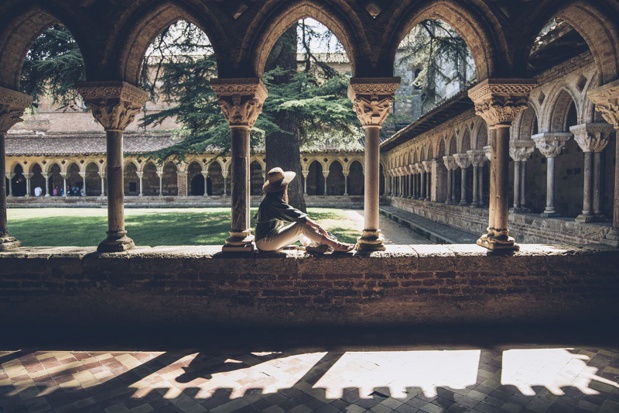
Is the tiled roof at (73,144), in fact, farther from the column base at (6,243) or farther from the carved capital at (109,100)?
the carved capital at (109,100)

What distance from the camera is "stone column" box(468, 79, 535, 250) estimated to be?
419 cm

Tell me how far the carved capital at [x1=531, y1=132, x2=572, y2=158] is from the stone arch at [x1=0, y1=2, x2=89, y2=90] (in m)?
8.48

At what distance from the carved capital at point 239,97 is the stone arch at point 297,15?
0.62 ft

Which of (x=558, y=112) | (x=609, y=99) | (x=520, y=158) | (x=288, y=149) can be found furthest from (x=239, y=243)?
(x=520, y=158)

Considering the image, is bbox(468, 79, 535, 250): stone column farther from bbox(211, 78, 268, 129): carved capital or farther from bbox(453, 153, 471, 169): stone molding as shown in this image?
bbox(453, 153, 471, 169): stone molding

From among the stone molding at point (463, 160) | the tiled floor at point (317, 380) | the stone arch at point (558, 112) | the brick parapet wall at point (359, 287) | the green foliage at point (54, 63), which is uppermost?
the green foliage at point (54, 63)

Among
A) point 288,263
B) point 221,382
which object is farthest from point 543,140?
point 221,382

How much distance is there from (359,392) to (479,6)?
3748 mm

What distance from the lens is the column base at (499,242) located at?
4.15 metres

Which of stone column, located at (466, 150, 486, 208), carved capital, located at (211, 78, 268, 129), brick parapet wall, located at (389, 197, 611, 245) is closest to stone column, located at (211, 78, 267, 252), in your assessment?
carved capital, located at (211, 78, 268, 129)

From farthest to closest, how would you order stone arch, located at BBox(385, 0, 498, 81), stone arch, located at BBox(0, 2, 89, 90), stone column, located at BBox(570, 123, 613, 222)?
stone column, located at BBox(570, 123, 613, 222), stone arch, located at BBox(0, 2, 89, 90), stone arch, located at BBox(385, 0, 498, 81)

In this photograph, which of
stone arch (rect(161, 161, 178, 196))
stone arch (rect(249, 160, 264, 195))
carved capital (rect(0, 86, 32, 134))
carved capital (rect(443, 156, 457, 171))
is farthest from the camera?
stone arch (rect(161, 161, 178, 196))

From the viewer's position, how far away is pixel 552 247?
14.1ft

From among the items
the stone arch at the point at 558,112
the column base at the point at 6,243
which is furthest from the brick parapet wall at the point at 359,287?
the stone arch at the point at 558,112
